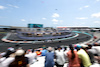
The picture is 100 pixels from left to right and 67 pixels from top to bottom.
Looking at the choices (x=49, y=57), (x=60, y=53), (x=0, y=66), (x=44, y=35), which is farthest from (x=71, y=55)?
(x=44, y=35)

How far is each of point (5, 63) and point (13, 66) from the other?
0.80 m

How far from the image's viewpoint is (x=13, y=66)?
1.57m

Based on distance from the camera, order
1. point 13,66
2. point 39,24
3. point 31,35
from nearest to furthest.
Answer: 1. point 13,66
2. point 31,35
3. point 39,24

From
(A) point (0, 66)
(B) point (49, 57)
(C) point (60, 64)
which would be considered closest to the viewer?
(A) point (0, 66)

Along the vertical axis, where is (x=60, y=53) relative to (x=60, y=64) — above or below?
above

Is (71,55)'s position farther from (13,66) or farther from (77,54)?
(13,66)

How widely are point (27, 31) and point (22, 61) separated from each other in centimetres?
2547

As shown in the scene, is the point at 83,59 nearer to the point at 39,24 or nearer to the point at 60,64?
the point at 60,64

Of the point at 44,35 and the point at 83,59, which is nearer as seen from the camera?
the point at 83,59

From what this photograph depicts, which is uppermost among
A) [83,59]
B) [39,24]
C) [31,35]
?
[39,24]

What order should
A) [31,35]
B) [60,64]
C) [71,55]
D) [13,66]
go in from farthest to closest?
[31,35] < [60,64] < [71,55] < [13,66]

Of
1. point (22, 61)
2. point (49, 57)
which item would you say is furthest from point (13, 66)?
point (49, 57)

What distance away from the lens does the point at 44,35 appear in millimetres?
23969

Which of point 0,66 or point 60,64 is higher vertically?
point 0,66
